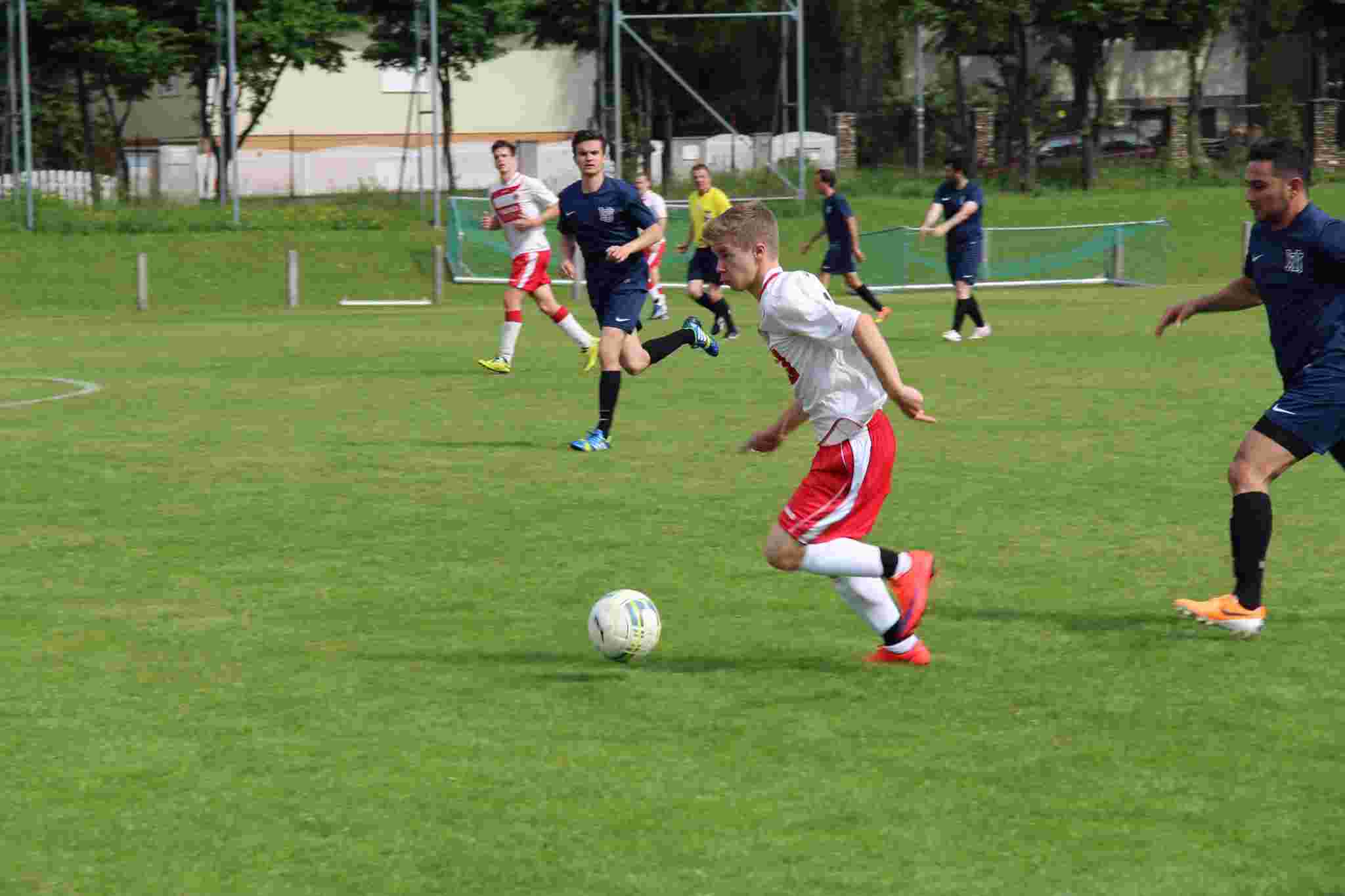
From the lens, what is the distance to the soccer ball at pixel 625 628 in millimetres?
6742

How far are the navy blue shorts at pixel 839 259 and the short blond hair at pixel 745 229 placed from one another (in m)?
17.8

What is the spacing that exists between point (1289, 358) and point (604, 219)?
283 inches

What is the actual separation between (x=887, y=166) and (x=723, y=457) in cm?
4236

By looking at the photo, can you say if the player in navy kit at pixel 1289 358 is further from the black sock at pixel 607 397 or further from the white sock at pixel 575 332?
the white sock at pixel 575 332

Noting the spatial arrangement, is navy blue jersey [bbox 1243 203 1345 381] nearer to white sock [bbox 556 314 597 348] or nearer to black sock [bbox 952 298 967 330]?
white sock [bbox 556 314 597 348]

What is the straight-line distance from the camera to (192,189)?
48.5 m

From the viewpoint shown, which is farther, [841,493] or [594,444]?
[594,444]

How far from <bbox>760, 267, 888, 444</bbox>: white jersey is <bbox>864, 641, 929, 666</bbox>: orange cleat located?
82 cm

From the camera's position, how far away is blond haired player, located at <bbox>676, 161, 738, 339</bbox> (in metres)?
22.9

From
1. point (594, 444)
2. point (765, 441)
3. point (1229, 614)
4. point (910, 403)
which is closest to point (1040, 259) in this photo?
point (594, 444)

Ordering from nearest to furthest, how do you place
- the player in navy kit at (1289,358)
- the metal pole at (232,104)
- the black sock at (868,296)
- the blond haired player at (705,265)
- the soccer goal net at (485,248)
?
the player in navy kit at (1289,358) < the blond haired player at (705,265) < the black sock at (868,296) < the metal pole at (232,104) < the soccer goal net at (485,248)

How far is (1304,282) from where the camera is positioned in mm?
7285

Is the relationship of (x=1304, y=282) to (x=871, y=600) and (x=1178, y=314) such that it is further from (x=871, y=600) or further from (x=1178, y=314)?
(x=871, y=600)

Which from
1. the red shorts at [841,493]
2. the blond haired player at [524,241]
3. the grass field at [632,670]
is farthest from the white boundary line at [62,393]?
the red shorts at [841,493]
